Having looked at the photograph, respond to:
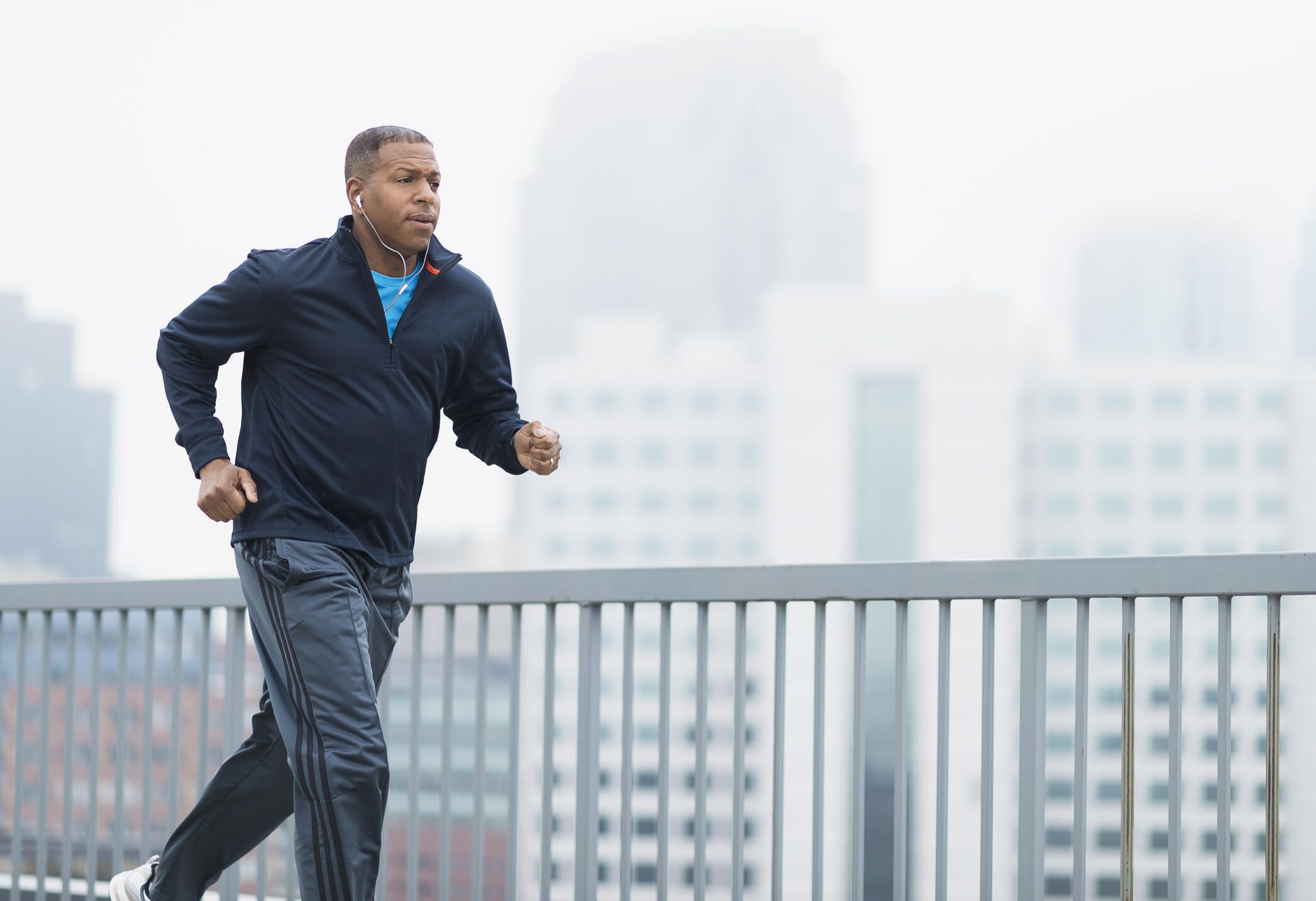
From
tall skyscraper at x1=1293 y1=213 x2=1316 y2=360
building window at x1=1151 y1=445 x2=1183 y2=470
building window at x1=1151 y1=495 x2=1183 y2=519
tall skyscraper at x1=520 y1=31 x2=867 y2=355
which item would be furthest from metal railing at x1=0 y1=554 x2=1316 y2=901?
tall skyscraper at x1=520 y1=31 x2=867 y2=355

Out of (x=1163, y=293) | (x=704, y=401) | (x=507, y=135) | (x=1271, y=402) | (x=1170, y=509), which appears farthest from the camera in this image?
(x=507, y=135)

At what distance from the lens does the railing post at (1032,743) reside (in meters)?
2.16

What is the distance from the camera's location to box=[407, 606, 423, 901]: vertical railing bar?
2.44 m

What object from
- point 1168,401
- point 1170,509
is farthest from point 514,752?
point 1168,401

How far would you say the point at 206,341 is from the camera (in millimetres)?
1984

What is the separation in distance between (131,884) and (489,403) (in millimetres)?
876

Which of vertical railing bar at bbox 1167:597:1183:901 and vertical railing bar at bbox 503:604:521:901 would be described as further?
vertical railing bar at bbox 503:604:521:901

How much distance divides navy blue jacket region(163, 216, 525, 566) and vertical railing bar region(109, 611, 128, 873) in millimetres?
953

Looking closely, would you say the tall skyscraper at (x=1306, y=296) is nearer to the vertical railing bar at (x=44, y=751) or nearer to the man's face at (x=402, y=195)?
the vertical railing bar at (x=44, y=751)

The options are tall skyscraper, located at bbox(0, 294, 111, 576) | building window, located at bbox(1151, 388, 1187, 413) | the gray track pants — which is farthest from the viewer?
building window, located at bbox(1151, 388, 1187, 413)

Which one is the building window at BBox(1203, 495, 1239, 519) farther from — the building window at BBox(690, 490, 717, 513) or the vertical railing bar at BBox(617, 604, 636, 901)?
the vertical railing bar at BBox(617, 604, 636, 901)

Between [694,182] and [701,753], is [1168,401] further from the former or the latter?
→ [701,753]

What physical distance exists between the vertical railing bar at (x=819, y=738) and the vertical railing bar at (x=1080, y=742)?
379 mm

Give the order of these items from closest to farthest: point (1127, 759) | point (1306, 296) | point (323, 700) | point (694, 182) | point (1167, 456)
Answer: point (323, 700) < point (1127, 759) < point (1167, 456) < point (1306, 296) < point (694, 182)
